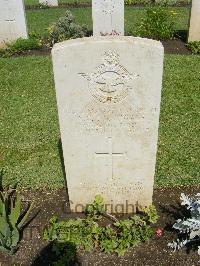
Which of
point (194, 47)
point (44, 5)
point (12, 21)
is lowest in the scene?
point (194, 47)

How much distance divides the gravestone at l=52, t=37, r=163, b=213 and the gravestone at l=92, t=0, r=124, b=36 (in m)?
6.66

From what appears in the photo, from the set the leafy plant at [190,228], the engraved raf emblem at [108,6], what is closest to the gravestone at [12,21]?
the engraved raf emblem at [108,6]

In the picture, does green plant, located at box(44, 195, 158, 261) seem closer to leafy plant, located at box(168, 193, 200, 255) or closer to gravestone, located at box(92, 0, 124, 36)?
leafy plant, located at box(168, 193, 200, 255)

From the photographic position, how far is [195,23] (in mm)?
9719

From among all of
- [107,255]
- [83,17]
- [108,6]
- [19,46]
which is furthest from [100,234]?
[83,17]

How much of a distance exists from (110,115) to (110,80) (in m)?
0.38

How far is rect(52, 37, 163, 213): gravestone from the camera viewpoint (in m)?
3.24

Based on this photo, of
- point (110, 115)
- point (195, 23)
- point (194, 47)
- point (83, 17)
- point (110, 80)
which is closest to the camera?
point (110, 80)

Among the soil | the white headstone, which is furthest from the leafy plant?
the white headstone

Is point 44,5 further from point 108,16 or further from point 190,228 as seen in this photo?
point 190,228

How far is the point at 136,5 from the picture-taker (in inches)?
607

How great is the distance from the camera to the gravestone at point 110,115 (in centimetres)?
324

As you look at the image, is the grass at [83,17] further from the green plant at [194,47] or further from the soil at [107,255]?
the soil at [107,255]

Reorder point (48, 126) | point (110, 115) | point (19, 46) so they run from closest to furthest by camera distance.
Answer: point (110, 115)
point (48, 126)
point (19, 46)
